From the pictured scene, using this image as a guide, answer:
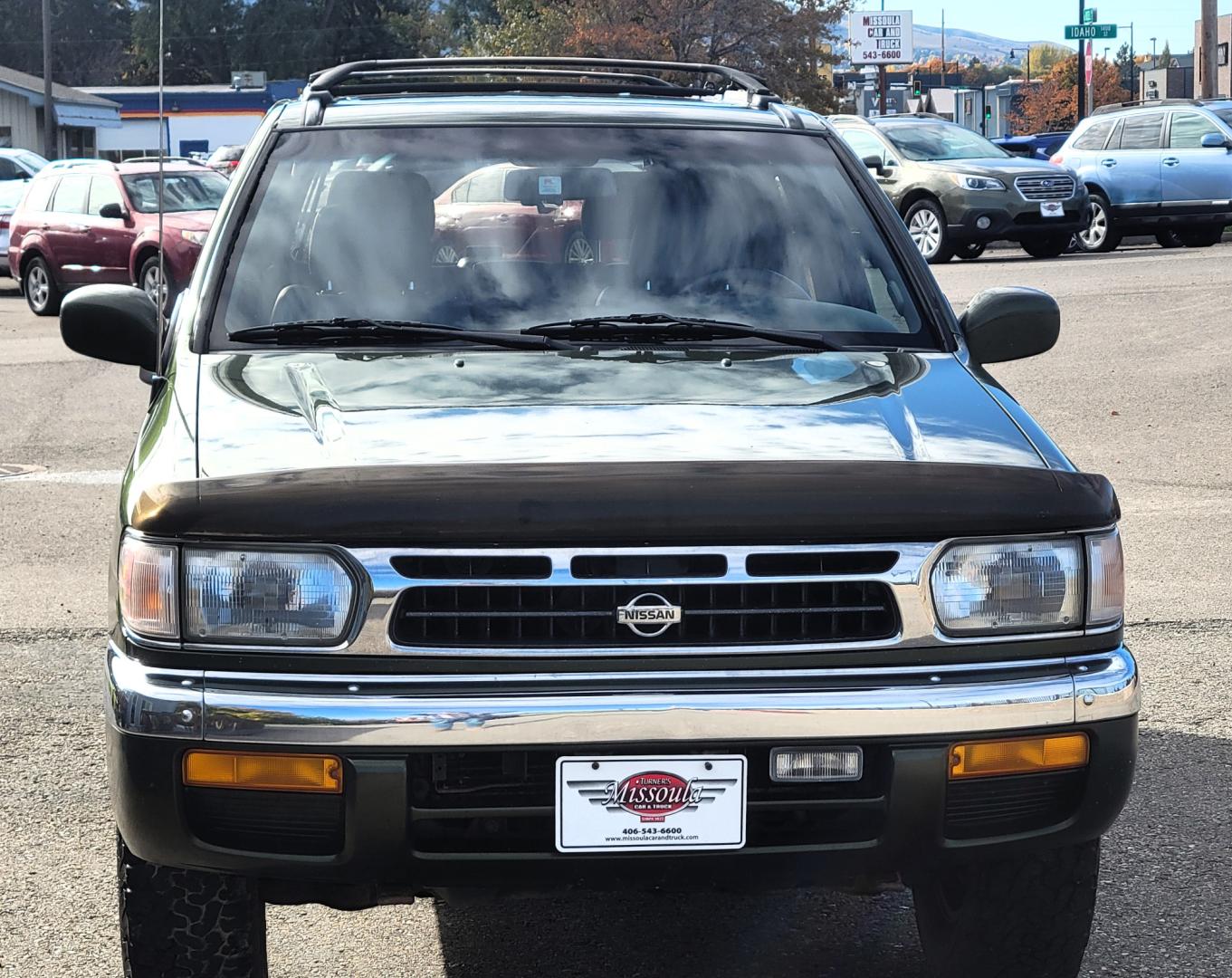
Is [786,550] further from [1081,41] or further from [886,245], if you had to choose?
[1081,41]

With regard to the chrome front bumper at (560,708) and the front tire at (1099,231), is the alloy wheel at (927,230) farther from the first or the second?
the chrome front bumper at (560,708)

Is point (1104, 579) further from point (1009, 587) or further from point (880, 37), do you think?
point (880, 37)

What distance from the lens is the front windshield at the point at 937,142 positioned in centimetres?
2172

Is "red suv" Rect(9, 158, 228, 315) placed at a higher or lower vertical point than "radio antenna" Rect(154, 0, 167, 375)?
lower

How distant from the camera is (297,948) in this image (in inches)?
Answer: 144

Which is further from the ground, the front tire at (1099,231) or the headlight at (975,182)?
the headlight at (975,182)

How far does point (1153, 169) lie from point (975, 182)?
2494 mm

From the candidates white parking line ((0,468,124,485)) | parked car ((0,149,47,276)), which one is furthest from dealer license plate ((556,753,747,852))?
parked car ((0,149,47,276))

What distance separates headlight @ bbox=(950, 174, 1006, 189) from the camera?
2058 cm

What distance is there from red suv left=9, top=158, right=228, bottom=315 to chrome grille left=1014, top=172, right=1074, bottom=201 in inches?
361

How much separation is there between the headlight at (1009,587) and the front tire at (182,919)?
1251mm

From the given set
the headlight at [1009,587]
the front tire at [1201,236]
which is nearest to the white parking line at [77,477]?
the headlight at [1009,587]

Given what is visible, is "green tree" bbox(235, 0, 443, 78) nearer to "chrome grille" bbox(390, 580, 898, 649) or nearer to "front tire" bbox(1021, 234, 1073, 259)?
"front tire" bbox(1021, 234, 1073, 259)

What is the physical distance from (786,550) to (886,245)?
1635mm
